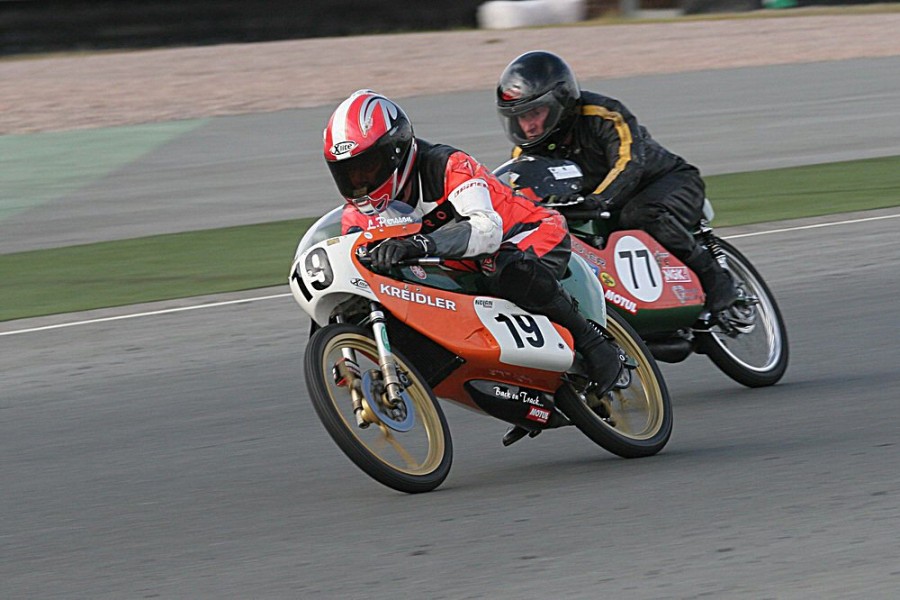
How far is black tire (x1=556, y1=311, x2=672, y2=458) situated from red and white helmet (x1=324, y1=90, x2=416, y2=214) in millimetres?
1082

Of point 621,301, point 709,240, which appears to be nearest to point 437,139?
point 709,240

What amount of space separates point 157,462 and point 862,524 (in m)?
2.95

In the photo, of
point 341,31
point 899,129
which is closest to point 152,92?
point 341,31

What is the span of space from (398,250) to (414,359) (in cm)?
50

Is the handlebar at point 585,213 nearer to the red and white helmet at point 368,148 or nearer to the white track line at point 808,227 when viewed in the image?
the red and white helmet at point 368,148

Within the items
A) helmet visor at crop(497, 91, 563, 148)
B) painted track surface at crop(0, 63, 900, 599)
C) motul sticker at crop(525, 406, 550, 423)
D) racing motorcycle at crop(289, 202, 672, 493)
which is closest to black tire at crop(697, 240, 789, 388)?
painted track surface at crop(0, 63, 900, 599)

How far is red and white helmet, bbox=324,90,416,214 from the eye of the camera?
5461mm

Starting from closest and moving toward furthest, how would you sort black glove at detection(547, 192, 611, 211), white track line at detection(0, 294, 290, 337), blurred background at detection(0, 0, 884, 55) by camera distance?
1. black glove at detection(547, 192, 611, 211)
2. white track line at detection(0, 294, 290, 337)
3. blurred background at detection(0, 0, 884, 55)

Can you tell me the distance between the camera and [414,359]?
5609 mm

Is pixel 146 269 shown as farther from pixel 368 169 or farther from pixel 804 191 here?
pixel 368 169

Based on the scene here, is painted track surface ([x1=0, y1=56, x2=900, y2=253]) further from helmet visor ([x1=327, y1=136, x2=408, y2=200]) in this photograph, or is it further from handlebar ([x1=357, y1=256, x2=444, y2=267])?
handlebar ([x1=357, y1=256, x2=444, y2=267])

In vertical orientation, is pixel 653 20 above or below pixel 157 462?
below

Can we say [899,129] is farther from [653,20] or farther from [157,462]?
[653,20]

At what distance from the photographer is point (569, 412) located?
5961 mm
